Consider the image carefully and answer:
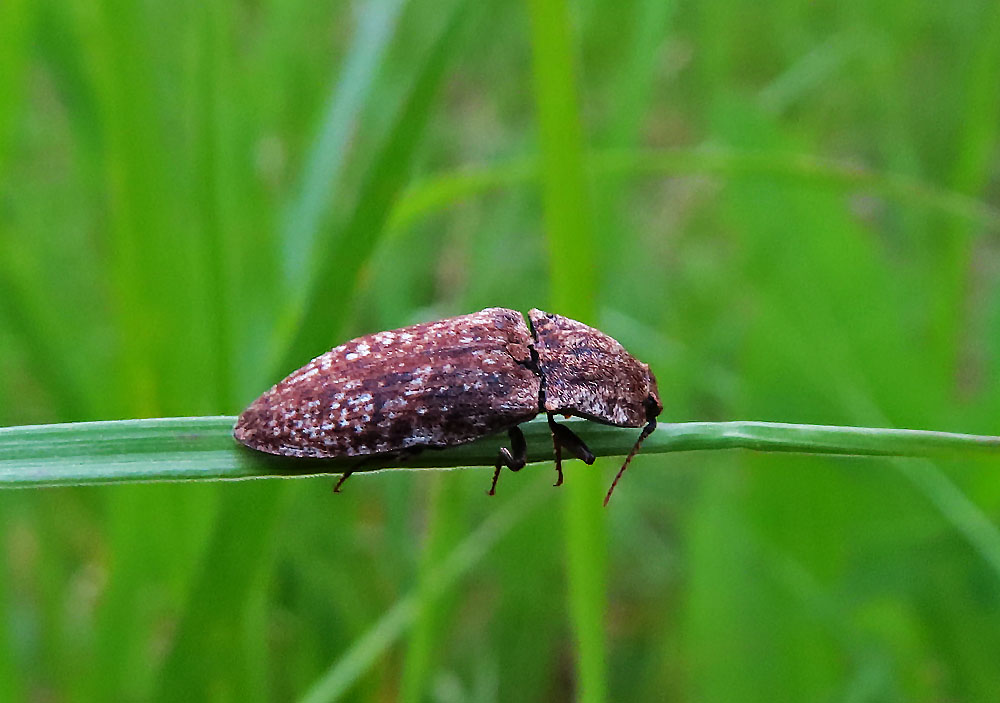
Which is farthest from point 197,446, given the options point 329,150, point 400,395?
point 329,150

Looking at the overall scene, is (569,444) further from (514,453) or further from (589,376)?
(589,376)

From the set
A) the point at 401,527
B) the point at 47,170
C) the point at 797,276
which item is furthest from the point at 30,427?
the point at 47,170

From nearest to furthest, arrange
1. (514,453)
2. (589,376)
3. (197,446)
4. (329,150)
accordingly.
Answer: (197,446)
(514,453)
(589,376)
(329,150)

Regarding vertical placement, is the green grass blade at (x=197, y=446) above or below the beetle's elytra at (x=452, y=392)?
above

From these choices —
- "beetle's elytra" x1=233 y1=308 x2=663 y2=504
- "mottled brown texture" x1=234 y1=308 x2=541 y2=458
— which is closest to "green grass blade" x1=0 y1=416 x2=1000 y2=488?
"beetle's elytra" x1=233 y1=308 x2=663 y2=504

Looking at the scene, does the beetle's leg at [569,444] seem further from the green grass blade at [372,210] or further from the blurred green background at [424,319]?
the green grass blade at [372,210]

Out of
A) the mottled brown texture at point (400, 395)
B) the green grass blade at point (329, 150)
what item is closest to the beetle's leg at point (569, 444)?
the mottled brown texture at point (400, 395)

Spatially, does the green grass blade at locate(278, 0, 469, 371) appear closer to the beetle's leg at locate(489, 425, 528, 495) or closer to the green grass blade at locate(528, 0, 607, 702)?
the green grass blade at locate(528, 0, 607, 702)
